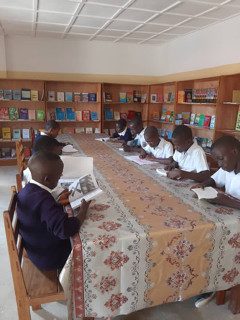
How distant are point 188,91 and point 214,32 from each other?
3.60 ft

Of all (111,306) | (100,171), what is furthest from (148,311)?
(100,171)

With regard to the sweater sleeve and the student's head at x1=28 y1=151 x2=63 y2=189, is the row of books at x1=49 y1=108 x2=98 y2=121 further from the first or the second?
the sweater sleeve

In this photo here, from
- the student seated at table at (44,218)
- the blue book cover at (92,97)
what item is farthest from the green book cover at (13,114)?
the student seated at table at (44,218)

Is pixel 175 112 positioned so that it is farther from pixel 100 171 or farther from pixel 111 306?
pixel 111 306

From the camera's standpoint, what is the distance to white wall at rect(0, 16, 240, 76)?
4902mm

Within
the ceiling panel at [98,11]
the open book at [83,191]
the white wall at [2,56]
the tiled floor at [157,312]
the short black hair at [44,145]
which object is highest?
the ceiling panel at [98,11]

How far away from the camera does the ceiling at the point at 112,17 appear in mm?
3672

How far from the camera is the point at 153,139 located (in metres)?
3.04

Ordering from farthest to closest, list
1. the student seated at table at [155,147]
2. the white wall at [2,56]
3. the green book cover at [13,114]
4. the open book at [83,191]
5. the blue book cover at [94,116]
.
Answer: the blue book cover at [94,116]
the green book cover at [13,114]
the white wall at [2,56]
the student seated at table at [155,147]
the open book at [83,191]

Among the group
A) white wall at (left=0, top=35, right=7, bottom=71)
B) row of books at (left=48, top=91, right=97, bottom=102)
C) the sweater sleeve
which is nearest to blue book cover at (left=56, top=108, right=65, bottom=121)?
row of books at (left=48, top=91, right=97, bottom=102)

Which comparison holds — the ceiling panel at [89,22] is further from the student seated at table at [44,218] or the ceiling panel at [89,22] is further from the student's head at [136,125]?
the student seated at table at [44,218]

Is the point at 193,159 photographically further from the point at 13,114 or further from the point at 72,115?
the point at 13,114

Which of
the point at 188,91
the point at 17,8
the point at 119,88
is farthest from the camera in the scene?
the point at 119,88

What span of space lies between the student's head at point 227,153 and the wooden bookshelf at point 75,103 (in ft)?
15.4
